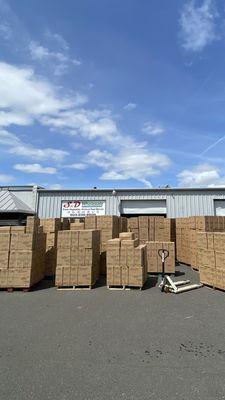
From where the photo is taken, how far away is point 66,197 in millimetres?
21812

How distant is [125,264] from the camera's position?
931 cm

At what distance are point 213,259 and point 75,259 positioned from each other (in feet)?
13.7

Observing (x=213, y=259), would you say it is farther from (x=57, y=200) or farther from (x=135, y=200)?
(x=57, y=200)

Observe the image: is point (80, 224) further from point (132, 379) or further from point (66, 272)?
point (132, 379)

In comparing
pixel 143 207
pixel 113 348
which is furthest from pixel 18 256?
pixel 143 207

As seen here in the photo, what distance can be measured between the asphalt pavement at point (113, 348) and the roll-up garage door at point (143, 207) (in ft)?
45.0

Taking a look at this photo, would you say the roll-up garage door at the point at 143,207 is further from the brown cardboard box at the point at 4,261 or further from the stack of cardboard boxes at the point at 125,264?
the brown cardboard box at the point at 4,261

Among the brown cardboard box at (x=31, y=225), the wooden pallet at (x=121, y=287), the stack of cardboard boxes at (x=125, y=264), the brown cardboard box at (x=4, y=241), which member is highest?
the brown cardboard box at (x=31, y=225)

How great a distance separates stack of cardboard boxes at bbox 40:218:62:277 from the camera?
11562 mm

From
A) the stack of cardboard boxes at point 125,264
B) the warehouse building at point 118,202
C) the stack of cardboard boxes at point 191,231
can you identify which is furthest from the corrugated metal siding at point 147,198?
the stack of cardboard boxes at point 125,264

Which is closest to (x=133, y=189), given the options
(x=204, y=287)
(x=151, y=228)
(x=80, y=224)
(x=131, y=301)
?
(x=151, y=228)

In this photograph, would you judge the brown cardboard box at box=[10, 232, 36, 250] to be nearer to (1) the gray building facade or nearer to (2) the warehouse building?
(2) the warehouse building

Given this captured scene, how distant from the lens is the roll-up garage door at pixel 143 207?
21.6m

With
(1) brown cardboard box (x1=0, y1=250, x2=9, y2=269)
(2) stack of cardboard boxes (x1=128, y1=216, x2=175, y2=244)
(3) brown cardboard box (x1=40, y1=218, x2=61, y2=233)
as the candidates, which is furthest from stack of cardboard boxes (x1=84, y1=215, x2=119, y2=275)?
(1) brown cardboard box (x1=0, y1=250, x2=9, y2=269)
